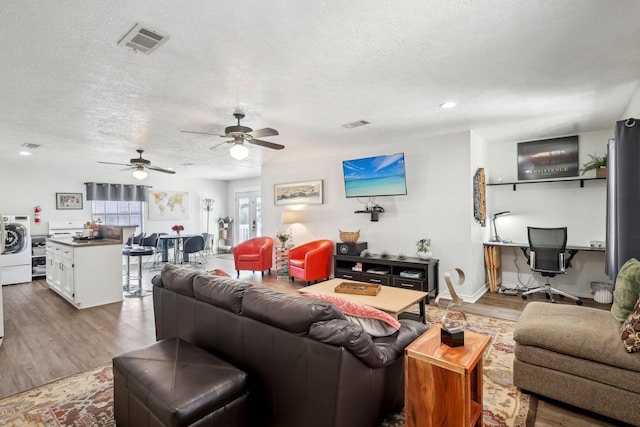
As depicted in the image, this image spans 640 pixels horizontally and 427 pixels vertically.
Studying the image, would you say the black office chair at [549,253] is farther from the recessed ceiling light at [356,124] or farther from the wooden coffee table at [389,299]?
the recessed ceiling light at [356,124]

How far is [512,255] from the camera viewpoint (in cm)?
507


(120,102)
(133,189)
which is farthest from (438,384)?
(133,189)

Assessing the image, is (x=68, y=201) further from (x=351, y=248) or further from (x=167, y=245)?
(x=351, y=248)

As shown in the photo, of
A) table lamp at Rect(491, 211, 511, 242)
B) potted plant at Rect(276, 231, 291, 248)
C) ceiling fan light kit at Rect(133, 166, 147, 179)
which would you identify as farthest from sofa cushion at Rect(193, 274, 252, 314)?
table lamp at Rect(491, 211, 511, 242)

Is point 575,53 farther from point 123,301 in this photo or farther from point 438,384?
point 123,301

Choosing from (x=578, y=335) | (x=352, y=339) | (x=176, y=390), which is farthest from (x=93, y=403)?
(x=578, y=335)

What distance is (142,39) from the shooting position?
2006mm

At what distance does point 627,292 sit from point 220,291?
2769 millimetres

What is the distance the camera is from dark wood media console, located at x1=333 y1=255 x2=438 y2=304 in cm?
436

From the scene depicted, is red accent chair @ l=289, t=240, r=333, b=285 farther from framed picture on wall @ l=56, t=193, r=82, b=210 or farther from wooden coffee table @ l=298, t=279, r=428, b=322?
framed picture on wall @ l=56, t=193, r=82, b=210

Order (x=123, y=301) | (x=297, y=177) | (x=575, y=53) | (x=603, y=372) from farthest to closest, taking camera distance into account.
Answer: (x=297, y=177), (x=123, y=301), (x=575, y=53), (x=603, y=372)

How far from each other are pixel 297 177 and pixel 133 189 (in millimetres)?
4505

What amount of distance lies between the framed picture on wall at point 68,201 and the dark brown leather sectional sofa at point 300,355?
6.70m

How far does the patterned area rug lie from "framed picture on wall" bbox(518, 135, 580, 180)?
11.0 ft
